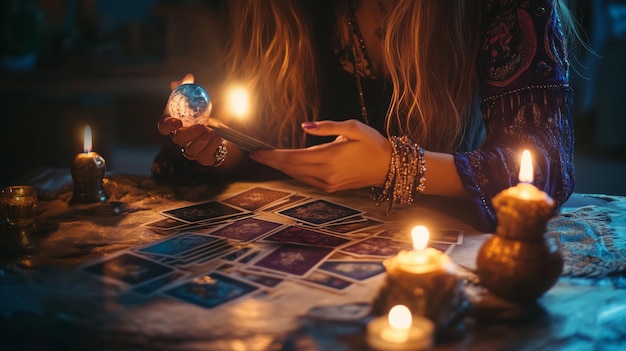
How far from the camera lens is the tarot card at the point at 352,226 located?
1440 mm

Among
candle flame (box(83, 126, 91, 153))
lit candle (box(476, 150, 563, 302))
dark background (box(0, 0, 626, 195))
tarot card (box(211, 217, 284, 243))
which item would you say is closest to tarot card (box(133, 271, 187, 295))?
tarot card (box(211, 217, 284, 243))

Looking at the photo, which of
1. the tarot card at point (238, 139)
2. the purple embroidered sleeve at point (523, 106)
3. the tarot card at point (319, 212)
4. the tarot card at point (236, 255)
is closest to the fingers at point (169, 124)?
the tarot card at point (238, 139)

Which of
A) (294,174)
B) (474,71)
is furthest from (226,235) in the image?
(474,71)

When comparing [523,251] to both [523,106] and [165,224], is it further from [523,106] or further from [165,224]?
[165,224]

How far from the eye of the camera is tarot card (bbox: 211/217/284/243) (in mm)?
1398

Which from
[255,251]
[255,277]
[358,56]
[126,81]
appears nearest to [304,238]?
[255,251]

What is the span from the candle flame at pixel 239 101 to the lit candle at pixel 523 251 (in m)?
1.03

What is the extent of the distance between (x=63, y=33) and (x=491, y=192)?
16.8ft

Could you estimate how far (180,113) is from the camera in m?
1.59

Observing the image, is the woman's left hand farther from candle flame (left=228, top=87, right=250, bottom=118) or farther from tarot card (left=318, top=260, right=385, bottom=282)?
candle flame (left=228, top=87, right=250, bottom=118)

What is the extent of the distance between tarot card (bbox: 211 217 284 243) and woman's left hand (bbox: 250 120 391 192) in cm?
14

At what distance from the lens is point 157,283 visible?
45.2 inches

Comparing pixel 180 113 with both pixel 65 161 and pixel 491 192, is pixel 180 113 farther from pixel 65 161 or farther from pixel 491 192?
pixel 65 161

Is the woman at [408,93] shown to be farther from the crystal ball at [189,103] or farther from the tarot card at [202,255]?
the tarot card at [202,255]
